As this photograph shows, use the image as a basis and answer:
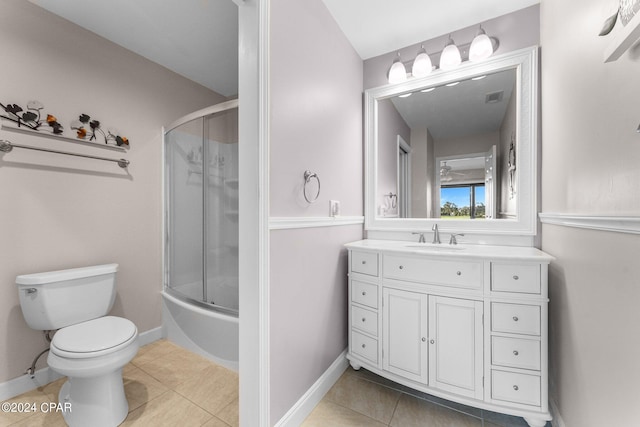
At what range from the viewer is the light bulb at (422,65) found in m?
1.88

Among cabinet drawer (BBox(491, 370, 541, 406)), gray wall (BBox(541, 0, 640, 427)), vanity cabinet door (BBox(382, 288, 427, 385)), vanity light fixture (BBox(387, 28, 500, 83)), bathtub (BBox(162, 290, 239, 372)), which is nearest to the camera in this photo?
gray wall (BBox(541, 0, 640, 427))

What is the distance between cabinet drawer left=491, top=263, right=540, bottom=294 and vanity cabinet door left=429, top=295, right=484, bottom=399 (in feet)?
0.46

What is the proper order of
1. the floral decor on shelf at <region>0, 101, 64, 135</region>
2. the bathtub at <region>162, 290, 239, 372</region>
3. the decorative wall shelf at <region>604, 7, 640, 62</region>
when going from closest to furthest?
the decorative wall shelf at <region>604, 7, 640, 62</region>
the floral decor on shelf at <region>0, 101, 64, 135</region>
the bathtub at <region>162, 290, 239, 372</region>

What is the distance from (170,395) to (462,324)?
1.78 meters

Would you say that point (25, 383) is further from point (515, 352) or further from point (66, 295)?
point (515, 352)

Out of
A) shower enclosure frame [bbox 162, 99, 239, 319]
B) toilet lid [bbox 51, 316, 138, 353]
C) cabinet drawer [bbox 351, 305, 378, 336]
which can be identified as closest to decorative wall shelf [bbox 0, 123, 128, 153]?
shower enclosure frame [bbox 162, 99, 239, 319]

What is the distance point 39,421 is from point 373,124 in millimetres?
2814

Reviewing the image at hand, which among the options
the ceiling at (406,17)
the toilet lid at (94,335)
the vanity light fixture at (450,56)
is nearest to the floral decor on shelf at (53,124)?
the toilet lid at (94,335)

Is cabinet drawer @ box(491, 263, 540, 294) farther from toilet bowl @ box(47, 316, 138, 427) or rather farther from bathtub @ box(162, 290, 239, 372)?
toilet bowl @ box(47, 316, 138, 427)

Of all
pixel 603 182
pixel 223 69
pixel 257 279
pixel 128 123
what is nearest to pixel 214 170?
pixel 128 123

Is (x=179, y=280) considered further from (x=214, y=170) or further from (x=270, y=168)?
(x=270, y=168)

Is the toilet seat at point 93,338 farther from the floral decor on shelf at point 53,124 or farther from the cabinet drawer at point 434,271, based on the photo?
the cabinet drawer at point 434,271

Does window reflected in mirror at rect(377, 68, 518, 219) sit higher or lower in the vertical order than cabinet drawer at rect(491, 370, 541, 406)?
higher

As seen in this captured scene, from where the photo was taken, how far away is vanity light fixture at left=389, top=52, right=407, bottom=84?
77.2 inches
